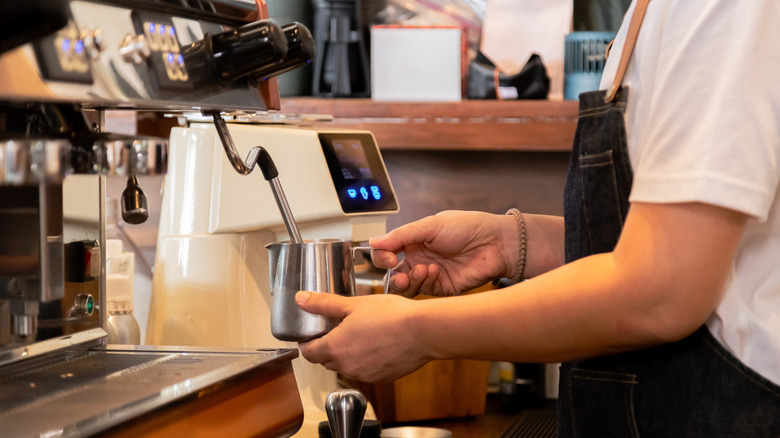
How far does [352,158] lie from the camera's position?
1.27 m

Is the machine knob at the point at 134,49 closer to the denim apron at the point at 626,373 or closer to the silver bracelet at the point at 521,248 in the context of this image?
the denim apron at the point at 626,373

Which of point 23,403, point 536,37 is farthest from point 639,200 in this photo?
point 536,37

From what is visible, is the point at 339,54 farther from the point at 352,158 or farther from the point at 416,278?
the point at 416,278

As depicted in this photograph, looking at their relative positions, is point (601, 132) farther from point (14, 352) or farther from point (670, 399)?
point (14, 352)

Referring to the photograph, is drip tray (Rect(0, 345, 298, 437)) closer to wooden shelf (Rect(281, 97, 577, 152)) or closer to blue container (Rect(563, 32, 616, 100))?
wooden shelf (Rect(281, 97, 577, 152))

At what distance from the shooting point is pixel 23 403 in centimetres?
73

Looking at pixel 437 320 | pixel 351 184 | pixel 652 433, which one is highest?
pixel 351 184

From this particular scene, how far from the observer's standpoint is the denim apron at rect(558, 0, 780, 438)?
792 millimetres

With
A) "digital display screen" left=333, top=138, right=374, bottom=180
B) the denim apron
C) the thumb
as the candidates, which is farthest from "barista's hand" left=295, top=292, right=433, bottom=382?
"digital display screen" left=333, top=138, right=374, bottom=180

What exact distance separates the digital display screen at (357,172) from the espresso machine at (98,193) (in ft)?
1.11

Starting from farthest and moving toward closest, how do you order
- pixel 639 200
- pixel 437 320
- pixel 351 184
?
pixel 351 184 < pixel 437 320 < pixel 639 200

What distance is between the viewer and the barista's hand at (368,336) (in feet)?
2.76

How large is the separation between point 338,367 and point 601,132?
336 mm

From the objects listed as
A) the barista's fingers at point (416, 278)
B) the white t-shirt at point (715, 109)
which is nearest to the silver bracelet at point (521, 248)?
the barista's fingers at point (416, 278)
